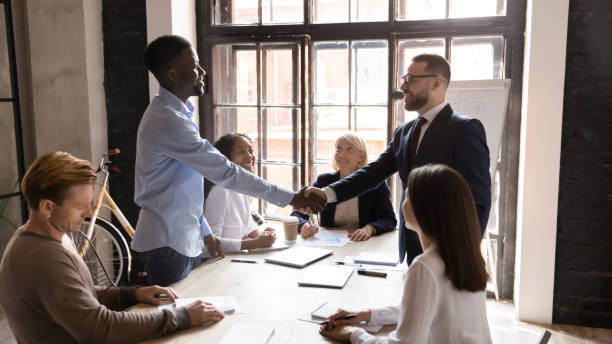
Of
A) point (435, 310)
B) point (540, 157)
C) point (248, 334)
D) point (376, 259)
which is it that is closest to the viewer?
point (435, 310)

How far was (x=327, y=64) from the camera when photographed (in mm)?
3838

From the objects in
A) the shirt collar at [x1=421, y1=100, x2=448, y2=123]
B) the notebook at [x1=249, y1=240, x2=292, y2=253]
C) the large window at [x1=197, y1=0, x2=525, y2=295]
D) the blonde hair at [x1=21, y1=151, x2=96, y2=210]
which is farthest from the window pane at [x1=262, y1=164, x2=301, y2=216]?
the blonde hair at [x1=21, y1=151, x2=96, y2=210]

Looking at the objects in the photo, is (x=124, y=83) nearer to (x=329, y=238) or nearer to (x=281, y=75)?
(x=281, y=75)

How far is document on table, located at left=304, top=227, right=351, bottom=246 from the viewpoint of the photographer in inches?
101

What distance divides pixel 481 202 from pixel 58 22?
3302mm

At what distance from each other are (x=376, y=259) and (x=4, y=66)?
3.22 metres

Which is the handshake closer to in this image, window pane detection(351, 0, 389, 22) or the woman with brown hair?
the woman with brown hair

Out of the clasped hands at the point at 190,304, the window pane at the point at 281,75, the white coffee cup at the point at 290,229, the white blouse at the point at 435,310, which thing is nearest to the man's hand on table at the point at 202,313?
the clasped hands at the point at 190,304

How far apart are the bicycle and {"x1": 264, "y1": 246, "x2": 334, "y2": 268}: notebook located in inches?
73.3

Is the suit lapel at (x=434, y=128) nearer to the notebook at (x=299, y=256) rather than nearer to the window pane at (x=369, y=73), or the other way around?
the notebook at (x=299, y=256)

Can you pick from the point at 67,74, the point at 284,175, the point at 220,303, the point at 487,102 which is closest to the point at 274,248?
the point at 220,303

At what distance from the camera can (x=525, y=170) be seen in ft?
10.8

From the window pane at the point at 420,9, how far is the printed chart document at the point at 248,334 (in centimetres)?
270

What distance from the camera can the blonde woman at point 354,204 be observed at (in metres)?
2.98
